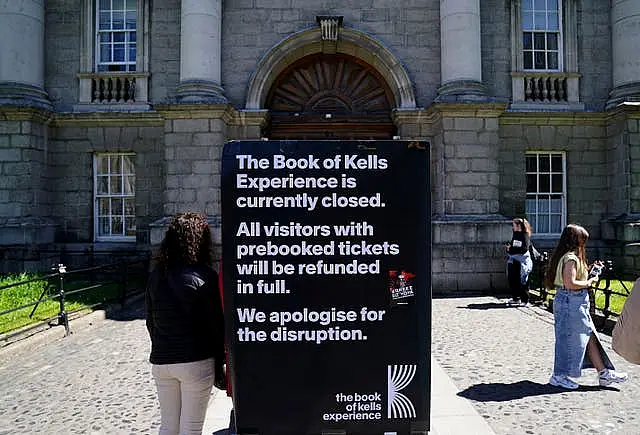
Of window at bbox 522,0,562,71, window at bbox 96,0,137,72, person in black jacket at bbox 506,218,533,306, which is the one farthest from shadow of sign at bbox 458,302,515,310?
window at bbox 96,0,137,72

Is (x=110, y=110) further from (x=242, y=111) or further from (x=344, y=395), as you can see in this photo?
(x=344, y=395)

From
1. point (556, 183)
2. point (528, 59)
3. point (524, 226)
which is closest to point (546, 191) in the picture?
point (556, 183)

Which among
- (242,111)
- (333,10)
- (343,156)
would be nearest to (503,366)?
(343,156)

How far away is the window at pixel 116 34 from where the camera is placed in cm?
1523

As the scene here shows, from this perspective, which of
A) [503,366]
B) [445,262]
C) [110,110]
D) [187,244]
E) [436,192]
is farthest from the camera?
[110,110]

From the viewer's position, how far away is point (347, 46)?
14.5m

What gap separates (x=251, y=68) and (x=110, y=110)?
423 centimetres

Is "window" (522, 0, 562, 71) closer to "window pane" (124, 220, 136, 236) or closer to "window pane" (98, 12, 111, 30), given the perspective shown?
"window pane" (98, 12, 111, 30)

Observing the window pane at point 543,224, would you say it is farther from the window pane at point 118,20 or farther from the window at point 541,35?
the window pane at point 118,20

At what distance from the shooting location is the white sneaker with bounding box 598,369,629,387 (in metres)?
5.94

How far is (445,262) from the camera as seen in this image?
12672 millimetres

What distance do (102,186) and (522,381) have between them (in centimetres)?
1292

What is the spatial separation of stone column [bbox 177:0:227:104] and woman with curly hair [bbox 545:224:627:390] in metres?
9.61

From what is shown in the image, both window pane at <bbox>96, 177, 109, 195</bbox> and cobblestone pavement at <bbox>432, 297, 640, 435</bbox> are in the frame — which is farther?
window pane at <bbox>96, 177, 109, 195</bbox>
